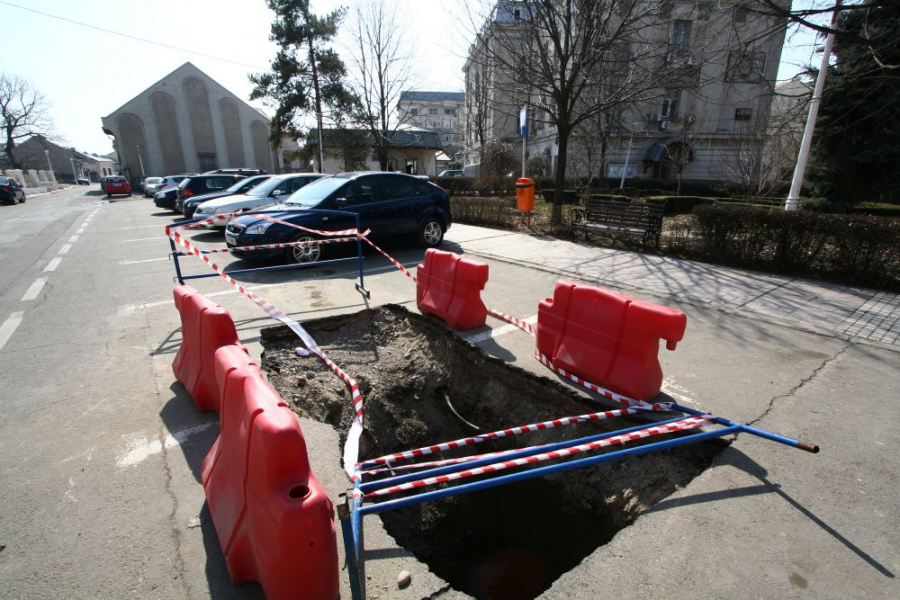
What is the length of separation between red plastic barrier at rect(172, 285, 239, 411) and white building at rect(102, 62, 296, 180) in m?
52.3

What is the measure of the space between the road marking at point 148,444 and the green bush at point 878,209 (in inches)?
763

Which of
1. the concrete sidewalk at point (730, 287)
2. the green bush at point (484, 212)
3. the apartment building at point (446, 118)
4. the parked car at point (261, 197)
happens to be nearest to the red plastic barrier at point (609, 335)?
the concrete sidewalk at point (730, 287)

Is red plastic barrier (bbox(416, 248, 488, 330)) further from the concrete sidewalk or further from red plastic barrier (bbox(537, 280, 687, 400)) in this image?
the concrete sidewalk

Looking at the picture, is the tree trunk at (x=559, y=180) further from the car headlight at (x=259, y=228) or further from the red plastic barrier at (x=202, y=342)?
the red plastic barrier at (x=202, y=342)

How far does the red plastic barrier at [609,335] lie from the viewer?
11.5 ft

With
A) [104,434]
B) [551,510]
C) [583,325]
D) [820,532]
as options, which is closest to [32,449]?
[104,434]

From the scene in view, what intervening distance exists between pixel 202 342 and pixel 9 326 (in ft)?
14.0

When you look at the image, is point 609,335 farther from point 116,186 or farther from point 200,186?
point 116,186

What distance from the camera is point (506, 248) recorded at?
10500 millimetres

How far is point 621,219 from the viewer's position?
10477 millimetres

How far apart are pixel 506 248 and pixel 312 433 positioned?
8.03 m

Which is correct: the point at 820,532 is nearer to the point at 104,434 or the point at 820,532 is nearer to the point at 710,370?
the point at 710,370

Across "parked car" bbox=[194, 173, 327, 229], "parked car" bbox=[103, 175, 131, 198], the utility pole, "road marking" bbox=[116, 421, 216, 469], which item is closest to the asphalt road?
"road marking" bbox=[116, 421, 216, 469]

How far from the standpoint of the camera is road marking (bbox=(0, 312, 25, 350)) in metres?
5.14
